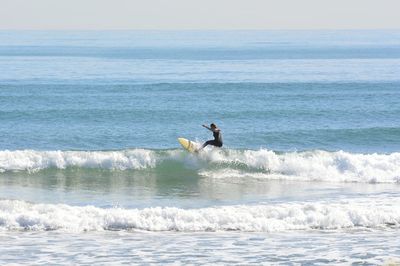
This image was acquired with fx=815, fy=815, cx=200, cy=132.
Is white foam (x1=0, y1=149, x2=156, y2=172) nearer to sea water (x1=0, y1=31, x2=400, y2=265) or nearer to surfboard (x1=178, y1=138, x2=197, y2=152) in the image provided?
sea water (x1=0, y1=31, x2=400, y2=265)

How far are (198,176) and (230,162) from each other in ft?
6.11

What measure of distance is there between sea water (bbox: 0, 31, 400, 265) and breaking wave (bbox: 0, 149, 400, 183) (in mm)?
56

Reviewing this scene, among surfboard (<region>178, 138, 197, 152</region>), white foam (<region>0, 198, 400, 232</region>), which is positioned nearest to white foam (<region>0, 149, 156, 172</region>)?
surfboard (<region>178, 138, 197, 152</region>)

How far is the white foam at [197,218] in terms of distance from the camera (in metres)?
20.7

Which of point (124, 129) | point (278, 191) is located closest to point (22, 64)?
point (124, 129)

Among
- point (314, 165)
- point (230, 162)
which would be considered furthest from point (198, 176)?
point (314, 165)

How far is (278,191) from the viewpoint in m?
26.3

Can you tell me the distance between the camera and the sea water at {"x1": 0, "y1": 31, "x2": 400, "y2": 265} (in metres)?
18.8

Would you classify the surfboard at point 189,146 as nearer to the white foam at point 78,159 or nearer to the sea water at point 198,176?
the sea water at point 198,176

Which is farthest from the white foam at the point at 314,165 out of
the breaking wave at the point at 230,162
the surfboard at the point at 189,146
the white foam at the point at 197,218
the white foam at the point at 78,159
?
the white foam at the point at 197,218

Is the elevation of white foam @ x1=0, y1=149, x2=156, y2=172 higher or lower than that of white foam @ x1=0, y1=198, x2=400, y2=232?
higher

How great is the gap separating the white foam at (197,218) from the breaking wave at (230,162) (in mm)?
6961

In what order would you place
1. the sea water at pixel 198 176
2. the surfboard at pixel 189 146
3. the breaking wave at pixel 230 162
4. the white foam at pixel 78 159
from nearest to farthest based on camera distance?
1. the sea water at pixel 198 176
2. the breaking wave at pixel 230 162
3. the white foam at pixel 78 159
4. the surfboard at pixel 189 146

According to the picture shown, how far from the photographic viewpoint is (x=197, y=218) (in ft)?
69.9
